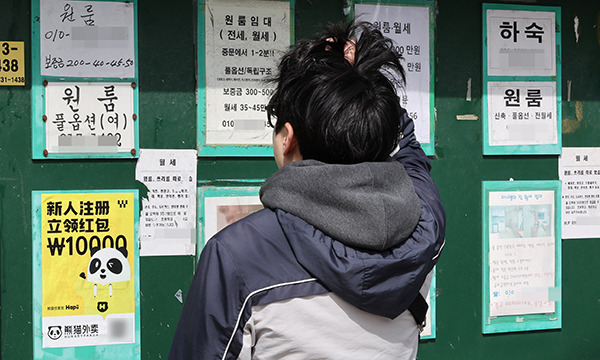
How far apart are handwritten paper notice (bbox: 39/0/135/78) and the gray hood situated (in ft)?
5.07

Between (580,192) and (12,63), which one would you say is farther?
(580,192)

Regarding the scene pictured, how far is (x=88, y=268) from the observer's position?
2.70m

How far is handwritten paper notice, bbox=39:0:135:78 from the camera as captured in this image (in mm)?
2650

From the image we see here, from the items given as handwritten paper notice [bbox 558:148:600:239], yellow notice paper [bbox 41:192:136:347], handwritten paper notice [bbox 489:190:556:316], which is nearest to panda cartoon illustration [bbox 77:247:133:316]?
yellow notice paper [bbox 41:192:136:347]

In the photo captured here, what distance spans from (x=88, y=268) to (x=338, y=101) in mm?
1700

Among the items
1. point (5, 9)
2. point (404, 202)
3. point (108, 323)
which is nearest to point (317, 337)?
point (404, 202)

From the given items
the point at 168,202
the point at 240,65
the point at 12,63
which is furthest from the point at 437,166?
the point at 12,63

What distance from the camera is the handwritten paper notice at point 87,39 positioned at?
8.70ft

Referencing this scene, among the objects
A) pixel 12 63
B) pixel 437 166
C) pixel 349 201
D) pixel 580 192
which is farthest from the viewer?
pixel 580 192

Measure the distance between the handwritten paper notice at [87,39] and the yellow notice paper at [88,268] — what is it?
1.70 feet

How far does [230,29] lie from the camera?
281 cm

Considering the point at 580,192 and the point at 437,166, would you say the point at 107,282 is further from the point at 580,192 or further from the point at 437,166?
the point at 580,192

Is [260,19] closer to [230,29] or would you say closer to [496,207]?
[230,29]

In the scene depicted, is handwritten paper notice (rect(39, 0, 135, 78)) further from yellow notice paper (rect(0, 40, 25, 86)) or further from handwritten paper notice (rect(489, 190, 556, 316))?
handwritten paper notice (rect(489, 190, 556, 316))
